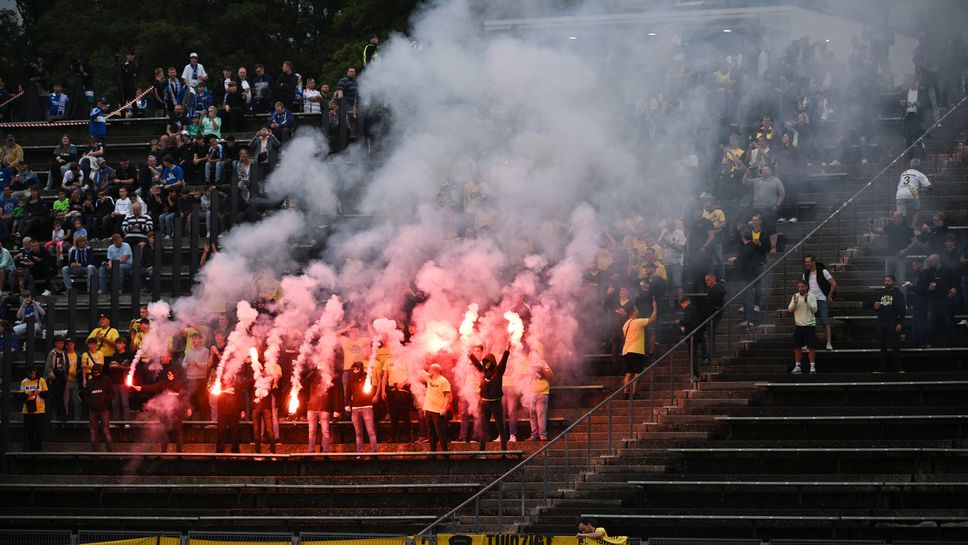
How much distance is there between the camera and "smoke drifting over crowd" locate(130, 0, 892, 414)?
26891 mm

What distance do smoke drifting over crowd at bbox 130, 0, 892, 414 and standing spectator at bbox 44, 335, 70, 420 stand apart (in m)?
1.67

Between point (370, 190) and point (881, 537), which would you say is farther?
point (370, 190)

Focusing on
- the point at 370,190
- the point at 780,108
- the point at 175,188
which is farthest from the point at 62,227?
the point at 780,108

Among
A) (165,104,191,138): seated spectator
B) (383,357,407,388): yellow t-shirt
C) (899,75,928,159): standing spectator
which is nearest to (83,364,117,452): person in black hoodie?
(383,357,407,388): yellow t-shirt

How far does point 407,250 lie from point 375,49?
487 centimetres

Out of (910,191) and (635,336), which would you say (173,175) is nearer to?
(635,336)

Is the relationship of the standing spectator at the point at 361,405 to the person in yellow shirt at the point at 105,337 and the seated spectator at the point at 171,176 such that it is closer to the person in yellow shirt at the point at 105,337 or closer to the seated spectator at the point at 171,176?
the person in yellow shirt at the point at 105,337

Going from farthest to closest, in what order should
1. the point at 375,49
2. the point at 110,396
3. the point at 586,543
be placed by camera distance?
the point at 375,49 → the point at 110,396 → the point at 586,543

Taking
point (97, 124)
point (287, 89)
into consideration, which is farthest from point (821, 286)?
point (97, 124)

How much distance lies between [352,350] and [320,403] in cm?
105

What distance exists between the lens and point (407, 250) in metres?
28.3

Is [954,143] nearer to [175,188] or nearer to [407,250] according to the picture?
[407,250]

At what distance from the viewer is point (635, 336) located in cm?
2584

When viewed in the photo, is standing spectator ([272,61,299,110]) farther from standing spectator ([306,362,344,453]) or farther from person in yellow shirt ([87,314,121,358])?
standing spectator ([306,362,344,453])
